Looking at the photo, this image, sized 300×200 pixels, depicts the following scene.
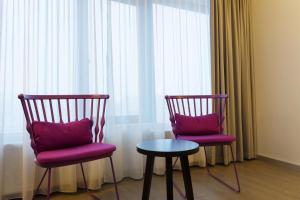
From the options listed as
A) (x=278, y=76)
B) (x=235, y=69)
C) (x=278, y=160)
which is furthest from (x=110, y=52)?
(x=278, y=160)

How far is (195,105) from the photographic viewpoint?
270cm

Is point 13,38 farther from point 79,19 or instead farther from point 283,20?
point 283,20

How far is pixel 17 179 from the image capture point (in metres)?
2.04

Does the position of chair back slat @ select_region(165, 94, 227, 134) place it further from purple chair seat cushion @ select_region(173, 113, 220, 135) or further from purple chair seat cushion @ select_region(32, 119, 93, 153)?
purple chair seat cushion @ select_region(32, 119, 93, 153)

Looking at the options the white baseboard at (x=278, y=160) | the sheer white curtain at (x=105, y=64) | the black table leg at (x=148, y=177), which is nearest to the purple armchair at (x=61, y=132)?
the sheer white curtain at (x=105, y=64)

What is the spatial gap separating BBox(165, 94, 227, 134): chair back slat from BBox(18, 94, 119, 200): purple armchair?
73 cm

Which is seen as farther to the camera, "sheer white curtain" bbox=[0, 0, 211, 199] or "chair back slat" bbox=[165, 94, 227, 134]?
"chair back slat" bbox=[165, 94, 227, 134]

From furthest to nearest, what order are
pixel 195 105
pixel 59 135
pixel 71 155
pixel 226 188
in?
pixel 195 105 < pixel 226 188 < pixel 59 135 < pixel 71 155

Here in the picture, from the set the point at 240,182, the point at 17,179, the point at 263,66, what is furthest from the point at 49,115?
the point at 263,66

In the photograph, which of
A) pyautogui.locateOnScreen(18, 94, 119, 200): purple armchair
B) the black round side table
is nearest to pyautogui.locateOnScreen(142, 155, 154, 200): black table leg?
the black round side table

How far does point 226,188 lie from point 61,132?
1.56 meters

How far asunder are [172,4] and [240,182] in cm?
209

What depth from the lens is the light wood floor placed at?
6.72ft

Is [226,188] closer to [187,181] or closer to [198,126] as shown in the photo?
[198,126]
